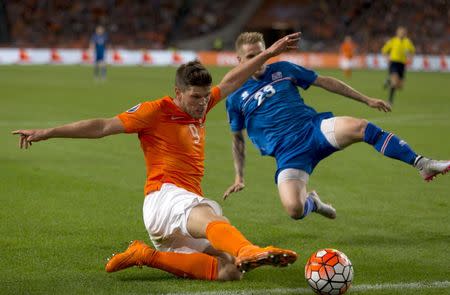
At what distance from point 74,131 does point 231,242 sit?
53.4 inches

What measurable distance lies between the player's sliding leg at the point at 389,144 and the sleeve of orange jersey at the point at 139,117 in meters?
2.02

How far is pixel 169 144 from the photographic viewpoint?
6852 millimetres

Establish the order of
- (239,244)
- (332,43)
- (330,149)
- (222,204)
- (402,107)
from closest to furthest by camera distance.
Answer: (239,244) → (330,149) → (222,204) → (402,107) → (332,43)

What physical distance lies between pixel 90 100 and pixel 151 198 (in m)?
18.7

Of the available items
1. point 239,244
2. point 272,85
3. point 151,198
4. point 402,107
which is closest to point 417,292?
point 239,244

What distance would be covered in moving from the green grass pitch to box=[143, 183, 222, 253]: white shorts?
287 mm

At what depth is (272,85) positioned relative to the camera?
870cm

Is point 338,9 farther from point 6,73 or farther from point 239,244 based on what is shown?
point 239,244

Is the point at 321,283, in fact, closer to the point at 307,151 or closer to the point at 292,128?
the point at 307,151

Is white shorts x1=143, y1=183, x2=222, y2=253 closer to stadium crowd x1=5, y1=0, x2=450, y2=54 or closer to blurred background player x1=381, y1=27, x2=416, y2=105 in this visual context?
blurred background player x1=381, y1=27, x2=416, y2=105

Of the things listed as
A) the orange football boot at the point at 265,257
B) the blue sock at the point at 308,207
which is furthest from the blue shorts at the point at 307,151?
the orange football boot at the point at 265,257

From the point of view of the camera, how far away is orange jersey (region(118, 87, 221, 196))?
6.77 meters

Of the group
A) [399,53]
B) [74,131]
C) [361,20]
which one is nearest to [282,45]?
[74,131]

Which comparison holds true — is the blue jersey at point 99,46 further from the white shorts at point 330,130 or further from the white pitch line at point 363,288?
the white pitch line at point 363,288
